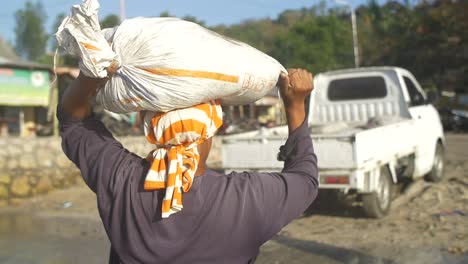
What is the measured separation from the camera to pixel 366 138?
5977 millimetres

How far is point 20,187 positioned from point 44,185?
1.45 ft

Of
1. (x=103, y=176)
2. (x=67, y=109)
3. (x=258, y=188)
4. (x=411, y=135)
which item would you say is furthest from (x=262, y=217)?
(x=411, y=135)

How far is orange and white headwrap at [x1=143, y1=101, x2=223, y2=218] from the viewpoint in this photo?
1.45 metres

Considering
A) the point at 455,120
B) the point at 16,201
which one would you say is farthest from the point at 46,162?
the point at 455,120

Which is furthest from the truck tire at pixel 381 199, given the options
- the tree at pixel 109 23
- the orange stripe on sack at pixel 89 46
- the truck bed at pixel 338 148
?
the orange stripe on sack at pixel 89 46

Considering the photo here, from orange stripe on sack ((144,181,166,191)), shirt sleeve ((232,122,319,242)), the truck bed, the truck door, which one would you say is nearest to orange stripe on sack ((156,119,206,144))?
orange stripe on sack ((144,181,166,191))

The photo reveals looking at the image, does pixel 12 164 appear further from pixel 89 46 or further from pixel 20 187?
pixel 89 46

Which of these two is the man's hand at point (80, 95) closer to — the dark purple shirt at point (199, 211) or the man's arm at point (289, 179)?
the dark purple shirt at point (199, 211)

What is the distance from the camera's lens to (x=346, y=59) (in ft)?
129

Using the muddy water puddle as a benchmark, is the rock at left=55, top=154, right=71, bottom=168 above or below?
above

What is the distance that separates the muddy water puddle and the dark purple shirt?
406cm

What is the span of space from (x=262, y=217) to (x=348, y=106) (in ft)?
24.3

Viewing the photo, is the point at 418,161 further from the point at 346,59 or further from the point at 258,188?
the point at 346,59

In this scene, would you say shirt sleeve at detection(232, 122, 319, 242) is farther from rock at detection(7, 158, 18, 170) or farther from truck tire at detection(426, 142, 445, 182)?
rock at detection(7, 158, 18, 170)
